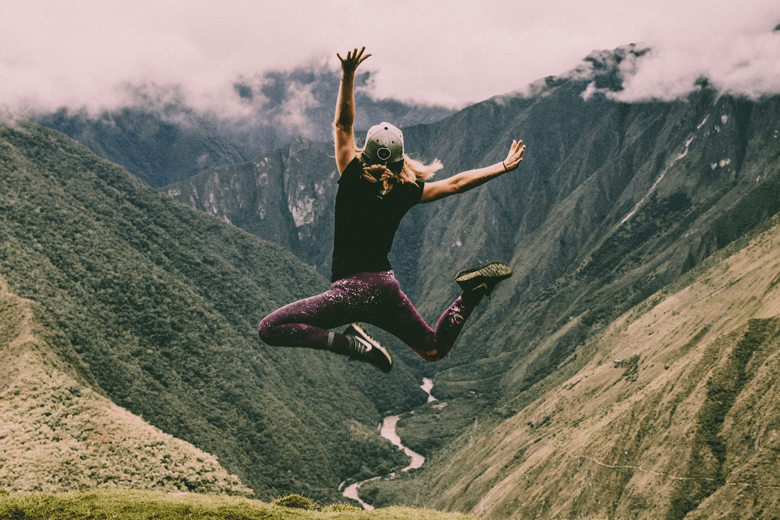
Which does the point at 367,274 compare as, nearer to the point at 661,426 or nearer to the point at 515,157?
the point at 515,157

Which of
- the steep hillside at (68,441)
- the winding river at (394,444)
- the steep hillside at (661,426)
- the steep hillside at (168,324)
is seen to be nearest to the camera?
the steep hillside at (68,441)

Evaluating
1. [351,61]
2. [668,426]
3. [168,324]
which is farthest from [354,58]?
[168,324]

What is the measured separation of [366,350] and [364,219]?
148 cm

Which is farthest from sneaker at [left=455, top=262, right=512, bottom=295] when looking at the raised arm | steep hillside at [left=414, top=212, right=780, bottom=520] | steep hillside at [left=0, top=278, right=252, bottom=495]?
steep hillside at [left=414, top=212, right=780, bottom=520]

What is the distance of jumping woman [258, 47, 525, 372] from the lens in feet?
20.6

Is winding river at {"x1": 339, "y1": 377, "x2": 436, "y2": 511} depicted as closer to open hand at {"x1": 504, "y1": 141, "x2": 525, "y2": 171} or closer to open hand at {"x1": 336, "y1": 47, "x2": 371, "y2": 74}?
open hand at {"x1": 504, "y1": 141, "x2": 525, "y2": 171}

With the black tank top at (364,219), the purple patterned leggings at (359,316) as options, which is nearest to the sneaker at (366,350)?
the purple patterned leggings at (359,316)

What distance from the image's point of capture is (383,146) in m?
6.28

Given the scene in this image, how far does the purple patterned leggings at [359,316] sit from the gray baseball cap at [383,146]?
4.19ft

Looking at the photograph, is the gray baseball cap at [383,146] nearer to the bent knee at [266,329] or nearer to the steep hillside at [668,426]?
the bent knee at [266,329]

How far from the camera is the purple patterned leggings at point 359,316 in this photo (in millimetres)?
6258

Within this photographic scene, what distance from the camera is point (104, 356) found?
96.6m

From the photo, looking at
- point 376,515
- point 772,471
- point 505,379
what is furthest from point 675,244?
point 376,515

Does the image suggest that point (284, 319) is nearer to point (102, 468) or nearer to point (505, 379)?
point (102, 468)
